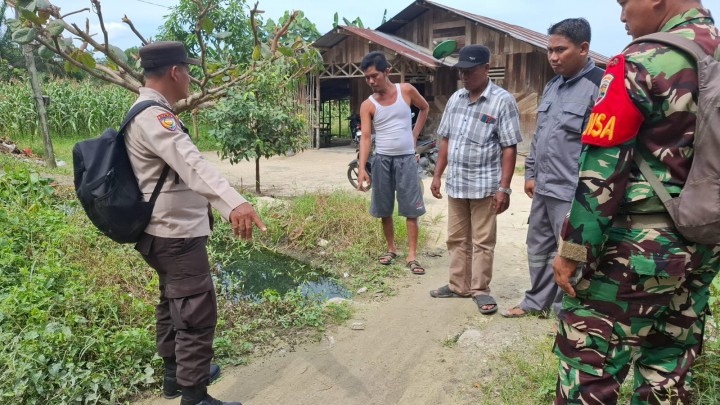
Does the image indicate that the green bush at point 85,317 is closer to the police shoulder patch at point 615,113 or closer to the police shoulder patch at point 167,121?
the police shoulder patch at point 167,121

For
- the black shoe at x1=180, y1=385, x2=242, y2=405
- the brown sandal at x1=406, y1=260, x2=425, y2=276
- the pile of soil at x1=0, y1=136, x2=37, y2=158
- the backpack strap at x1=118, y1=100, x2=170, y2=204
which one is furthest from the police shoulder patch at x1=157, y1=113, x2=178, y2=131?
the pile of soil at x1=0, y1=136, x2=37, y2=158

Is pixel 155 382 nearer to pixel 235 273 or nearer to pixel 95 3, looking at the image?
pixel 235 273

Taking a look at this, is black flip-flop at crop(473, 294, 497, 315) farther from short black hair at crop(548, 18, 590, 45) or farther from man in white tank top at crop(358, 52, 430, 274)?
short black hair at crop(548, 18, 590, 45)

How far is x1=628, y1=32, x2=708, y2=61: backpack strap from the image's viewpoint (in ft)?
4.94

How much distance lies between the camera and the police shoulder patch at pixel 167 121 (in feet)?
7.16

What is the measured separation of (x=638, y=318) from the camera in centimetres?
170

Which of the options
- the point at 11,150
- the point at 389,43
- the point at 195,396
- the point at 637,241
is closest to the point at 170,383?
the point at 195,396

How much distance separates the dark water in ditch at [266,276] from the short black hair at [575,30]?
255 centimetres

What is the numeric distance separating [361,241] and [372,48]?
30.9 feet

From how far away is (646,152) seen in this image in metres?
1.63

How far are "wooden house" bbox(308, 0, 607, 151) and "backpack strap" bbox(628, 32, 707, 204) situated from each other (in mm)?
9693

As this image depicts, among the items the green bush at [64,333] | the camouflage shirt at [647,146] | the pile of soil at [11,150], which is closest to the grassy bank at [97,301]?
the green bush at [64,333]

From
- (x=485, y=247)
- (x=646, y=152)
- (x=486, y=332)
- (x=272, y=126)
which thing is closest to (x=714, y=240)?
(x=646, y=152)

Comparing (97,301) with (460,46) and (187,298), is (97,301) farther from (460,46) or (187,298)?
(460,46)
